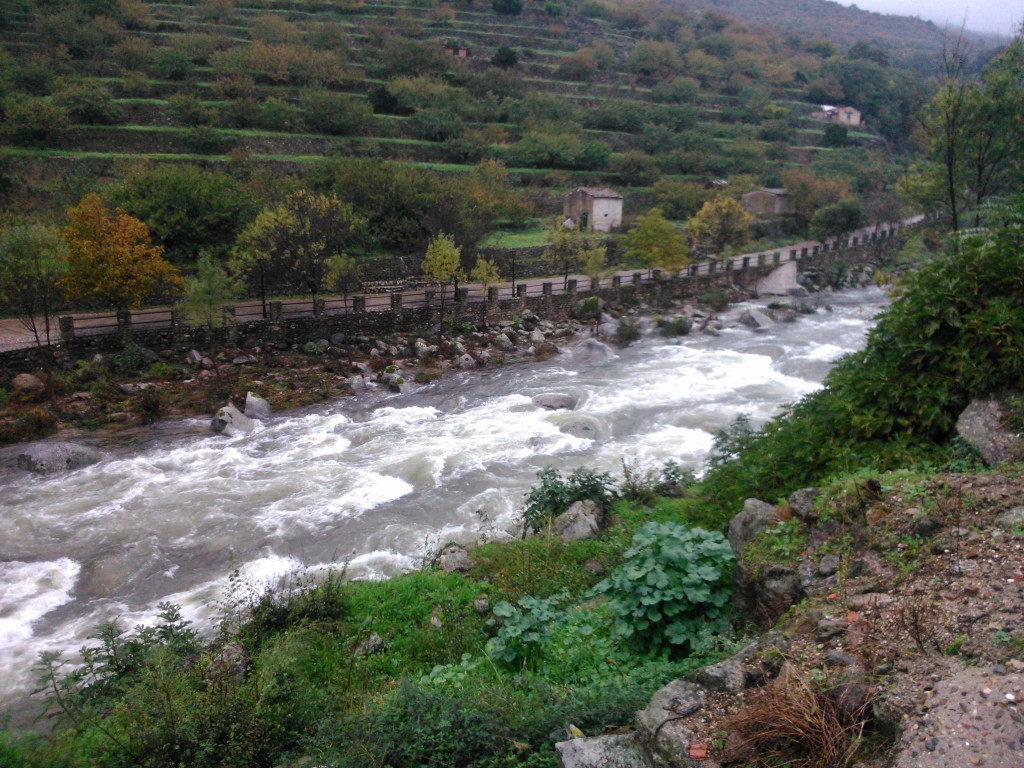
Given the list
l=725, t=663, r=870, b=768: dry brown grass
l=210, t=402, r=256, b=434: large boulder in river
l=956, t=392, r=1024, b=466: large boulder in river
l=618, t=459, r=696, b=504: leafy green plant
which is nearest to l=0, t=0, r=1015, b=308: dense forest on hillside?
l=210, t=402, r=256, b=434: large boulder in river

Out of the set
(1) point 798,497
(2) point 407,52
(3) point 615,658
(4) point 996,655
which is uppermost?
(2) point 407,52

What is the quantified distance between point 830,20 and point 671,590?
601 feet

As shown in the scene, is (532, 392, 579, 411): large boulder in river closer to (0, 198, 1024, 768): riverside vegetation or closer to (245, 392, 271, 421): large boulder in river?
(245, 392, 271, 421): large boulder in river

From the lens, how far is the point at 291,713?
502 centimetres

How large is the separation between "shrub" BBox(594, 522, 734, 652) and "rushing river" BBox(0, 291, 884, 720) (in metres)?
4.82

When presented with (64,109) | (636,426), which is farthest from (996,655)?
(64,109)

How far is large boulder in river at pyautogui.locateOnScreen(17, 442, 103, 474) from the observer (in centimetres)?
1316

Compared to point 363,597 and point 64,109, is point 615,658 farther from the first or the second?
point 64,109

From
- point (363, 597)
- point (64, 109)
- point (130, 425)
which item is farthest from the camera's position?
point (64, 109)

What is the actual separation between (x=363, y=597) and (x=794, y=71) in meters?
86.9

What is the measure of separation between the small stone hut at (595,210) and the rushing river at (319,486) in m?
18.1

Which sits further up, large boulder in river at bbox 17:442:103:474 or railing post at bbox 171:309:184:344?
railing post at bbox 171:309:184:344

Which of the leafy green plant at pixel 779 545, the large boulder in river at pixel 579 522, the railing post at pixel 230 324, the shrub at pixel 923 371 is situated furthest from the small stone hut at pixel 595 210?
the leafy green plant at pixel 779 545

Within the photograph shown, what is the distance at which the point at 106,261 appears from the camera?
17.7 meters
